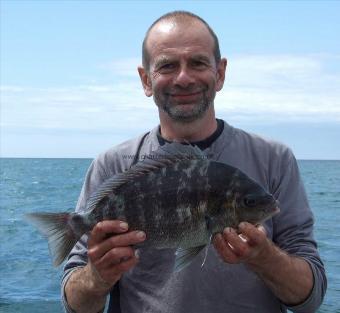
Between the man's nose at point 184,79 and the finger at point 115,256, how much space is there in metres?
1.24

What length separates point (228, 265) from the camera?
13.5 ft

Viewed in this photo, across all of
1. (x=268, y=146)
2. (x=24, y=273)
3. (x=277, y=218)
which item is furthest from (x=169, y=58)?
(x=24, y=273)

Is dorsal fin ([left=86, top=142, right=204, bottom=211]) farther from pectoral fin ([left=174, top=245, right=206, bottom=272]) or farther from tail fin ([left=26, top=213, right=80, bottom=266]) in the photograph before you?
pectoral fin ([left=174, top=245, right=206, bottom=272])

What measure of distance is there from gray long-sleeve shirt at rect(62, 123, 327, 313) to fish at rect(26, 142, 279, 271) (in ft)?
1.07

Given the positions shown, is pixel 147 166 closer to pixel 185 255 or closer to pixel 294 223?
pixel 185 255

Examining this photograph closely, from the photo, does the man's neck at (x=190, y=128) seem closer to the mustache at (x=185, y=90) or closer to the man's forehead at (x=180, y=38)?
the mustache at (x=185, y=90)

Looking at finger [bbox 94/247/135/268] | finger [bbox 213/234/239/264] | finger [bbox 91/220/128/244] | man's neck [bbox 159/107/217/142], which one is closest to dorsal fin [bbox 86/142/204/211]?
finger [bbox 91/220/128/244]

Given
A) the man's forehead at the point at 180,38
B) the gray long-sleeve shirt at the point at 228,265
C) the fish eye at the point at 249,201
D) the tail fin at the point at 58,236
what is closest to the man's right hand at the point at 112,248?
the tail fin at the point at 58,236

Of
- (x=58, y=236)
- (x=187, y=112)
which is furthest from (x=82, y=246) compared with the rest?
(x=187, y=112)

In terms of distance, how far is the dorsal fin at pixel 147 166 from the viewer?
3.91 meters

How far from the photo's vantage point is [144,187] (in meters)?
3.85

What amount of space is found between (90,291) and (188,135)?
1.30 meters

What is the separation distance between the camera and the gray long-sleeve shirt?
4.11 m

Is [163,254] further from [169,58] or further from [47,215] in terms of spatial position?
[169,58]
